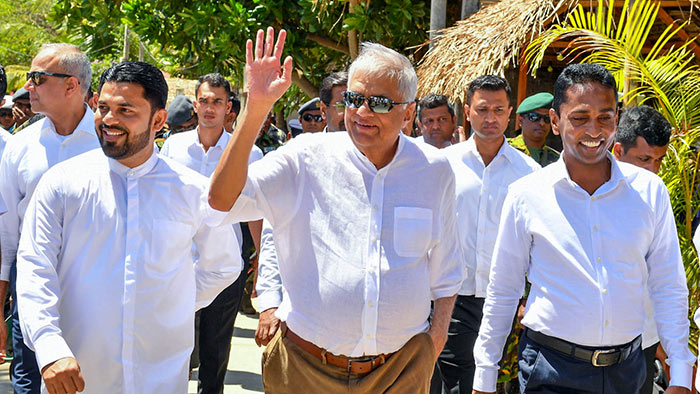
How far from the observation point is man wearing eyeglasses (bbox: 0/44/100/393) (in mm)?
5156

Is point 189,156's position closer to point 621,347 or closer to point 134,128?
point 134,128

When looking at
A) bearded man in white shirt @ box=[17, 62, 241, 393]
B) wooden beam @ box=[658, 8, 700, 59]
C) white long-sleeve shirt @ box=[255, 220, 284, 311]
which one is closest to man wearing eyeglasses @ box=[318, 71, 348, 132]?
white long-sleeve shirt @ box=[255, 220, 284, 311]

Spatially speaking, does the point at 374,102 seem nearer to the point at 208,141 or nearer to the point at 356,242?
the point at 356,242

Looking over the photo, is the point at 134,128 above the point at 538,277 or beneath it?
above

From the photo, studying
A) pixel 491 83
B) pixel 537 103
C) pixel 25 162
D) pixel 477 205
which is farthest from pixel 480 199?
pixel 25 162

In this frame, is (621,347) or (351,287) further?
(621,347)

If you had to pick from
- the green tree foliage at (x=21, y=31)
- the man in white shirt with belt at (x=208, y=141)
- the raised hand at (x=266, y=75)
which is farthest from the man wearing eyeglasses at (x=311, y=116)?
the green tree foliage at (x=21, y=31)

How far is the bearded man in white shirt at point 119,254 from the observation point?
3.89 metres

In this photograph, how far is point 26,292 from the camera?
3695 mm

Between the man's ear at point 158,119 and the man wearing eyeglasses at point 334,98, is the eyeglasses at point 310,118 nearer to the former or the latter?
the man wearing eyeglasses at point 334,98

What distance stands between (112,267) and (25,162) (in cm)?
170

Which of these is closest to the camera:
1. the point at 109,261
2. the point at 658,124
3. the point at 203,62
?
the point at 109,261

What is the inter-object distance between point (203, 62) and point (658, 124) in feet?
37.4

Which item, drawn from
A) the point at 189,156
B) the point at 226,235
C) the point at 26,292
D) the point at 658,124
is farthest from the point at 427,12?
Result: the point at 26,292
